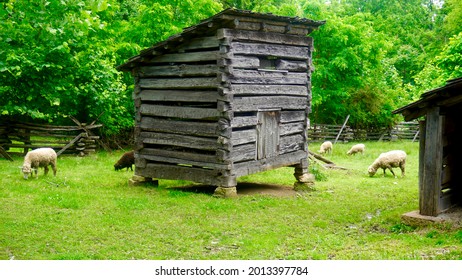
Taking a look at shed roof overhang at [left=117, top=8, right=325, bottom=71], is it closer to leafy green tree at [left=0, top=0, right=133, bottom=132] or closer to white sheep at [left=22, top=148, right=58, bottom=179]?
white sheep at [left=22, top=148, right=58, bottom=179]

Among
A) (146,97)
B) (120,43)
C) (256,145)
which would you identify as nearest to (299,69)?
(256,145)

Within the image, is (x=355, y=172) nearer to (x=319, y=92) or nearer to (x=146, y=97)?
(x=146, y=97)

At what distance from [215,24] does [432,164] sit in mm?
6697

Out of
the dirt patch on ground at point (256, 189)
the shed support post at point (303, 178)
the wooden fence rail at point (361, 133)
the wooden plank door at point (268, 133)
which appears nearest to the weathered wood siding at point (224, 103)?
the wooden plank door at point (268, 133)

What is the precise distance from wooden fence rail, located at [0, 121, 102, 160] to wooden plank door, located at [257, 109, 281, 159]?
11390mm

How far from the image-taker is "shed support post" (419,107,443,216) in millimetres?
10984

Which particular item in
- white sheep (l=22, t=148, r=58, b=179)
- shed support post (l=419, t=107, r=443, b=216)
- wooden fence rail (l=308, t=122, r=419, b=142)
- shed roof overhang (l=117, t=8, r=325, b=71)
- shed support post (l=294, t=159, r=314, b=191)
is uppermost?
shed roof overhang (l=117, t=8, r=325, b=71)

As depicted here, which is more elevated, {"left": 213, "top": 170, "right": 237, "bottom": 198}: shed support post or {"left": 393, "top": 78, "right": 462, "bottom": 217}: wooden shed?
{"left": 393, "top": 78, "right": 462, "bottom": 217}: wooden shed

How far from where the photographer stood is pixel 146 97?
53.6ft

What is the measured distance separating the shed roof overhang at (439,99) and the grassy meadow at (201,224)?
2.47 m

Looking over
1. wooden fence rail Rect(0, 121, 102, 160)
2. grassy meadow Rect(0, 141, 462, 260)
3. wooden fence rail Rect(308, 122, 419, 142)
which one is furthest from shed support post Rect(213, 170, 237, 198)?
wooden fence rail Rect(308, 122, 419, 142)

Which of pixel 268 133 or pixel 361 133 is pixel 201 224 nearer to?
pixel 268 133

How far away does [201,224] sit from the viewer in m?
11.5
